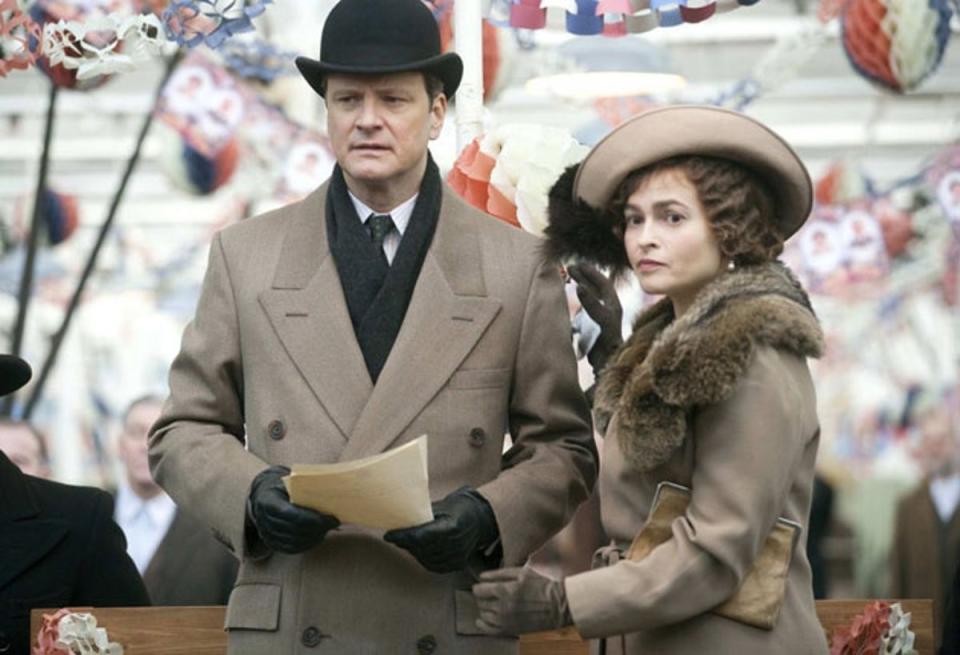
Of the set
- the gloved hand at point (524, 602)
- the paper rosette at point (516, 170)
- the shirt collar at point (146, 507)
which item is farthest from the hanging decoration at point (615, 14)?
the shirt collar at point (146, 507)

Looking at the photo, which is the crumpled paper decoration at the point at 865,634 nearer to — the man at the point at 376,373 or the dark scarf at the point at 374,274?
the man at the point at 376,373

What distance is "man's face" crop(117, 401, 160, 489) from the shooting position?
620cm

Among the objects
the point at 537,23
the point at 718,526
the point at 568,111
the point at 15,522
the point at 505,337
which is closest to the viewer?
the point at 718,526

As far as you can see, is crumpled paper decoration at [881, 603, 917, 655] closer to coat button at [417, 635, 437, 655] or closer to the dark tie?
coat button at [417, 635, 437, 655]

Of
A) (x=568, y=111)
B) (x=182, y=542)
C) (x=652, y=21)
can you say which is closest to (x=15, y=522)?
(x=652, y=21)

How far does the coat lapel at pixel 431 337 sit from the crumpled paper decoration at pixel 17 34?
1.11 meters

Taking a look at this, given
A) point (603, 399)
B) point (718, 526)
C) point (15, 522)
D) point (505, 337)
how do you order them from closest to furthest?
1. point (718, 526)
2. point (603, 399)
3. point (505, 337)
4. point (15, 522)

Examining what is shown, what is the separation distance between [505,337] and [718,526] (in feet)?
1.86

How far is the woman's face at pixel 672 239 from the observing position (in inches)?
113

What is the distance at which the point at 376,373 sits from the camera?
3.08 metres

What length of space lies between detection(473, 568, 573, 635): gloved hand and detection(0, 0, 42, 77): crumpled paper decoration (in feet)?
5.38

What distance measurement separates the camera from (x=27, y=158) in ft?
21.5

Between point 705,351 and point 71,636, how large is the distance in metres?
1.40

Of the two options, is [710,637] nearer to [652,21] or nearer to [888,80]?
[652,21]
